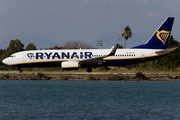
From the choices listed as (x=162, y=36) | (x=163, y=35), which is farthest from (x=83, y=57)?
(x=163, y=35)

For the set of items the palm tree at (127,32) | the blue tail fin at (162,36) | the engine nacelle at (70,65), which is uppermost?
the palm tree at (127,32)

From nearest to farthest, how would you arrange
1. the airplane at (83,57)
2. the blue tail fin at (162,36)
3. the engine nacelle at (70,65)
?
1. the engine nacelle at (70,65)
2. the airplane at (83,57)
3. the blue tail fin at (162,36)

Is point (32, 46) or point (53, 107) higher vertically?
point (32, 46)

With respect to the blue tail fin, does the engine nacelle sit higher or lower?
lower

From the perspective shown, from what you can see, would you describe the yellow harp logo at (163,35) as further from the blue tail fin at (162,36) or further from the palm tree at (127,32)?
the palm tree at (127,32)

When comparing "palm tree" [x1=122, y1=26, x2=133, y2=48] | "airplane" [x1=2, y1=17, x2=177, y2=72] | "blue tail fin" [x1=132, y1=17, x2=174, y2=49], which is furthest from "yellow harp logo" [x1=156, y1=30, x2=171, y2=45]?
"palm tree" [x1=122, y1=26, x2=133, y2=48]

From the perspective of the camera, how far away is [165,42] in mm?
51469

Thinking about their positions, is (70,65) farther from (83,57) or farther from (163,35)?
(163,35)

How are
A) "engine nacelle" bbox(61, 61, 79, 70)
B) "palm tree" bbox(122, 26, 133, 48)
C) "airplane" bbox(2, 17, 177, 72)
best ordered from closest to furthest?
"engine nacelle" bbox(61, 61, 79, 70) < "airplane" bbox(2, 17, 177, 72) < "palm tree" bbox(122, 26, 133, 48)

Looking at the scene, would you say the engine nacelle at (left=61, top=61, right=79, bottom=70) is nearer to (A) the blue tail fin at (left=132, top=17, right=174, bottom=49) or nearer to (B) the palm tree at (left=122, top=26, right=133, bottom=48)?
(A) the blue tail fin at (left=132, top=17, right=174, bottom=49)

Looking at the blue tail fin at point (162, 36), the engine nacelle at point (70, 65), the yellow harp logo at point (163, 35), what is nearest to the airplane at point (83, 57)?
the engine nacelle at point (70, 65)

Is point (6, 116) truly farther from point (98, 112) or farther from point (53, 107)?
point (98, 112)

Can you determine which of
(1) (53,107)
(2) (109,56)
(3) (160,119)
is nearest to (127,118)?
(3) (160,119)

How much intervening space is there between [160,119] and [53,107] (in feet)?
32.7
